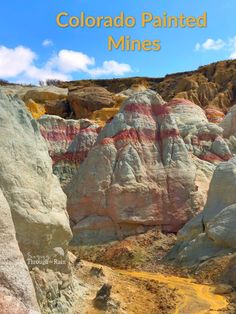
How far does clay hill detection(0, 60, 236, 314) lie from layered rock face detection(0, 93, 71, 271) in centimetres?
3

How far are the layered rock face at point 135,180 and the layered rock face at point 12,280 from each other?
16.0m

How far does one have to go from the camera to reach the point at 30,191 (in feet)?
32.1

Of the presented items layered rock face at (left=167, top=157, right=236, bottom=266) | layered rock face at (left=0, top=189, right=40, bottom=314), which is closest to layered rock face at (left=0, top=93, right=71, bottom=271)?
layered rock face at (left=0, top=189, right=40, bottom=314)

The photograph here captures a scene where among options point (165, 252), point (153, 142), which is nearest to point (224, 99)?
point (153, 142)

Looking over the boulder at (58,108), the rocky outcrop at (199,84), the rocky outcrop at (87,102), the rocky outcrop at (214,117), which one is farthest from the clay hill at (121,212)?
the boulder at (58,108)

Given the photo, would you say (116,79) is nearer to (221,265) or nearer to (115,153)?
(115,153)

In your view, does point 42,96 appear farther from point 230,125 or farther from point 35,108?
point 230,125

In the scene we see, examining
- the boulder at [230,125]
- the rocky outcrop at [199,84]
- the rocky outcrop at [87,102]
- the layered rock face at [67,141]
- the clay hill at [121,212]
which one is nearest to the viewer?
the clay hill at [121,212]

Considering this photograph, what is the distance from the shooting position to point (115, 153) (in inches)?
947

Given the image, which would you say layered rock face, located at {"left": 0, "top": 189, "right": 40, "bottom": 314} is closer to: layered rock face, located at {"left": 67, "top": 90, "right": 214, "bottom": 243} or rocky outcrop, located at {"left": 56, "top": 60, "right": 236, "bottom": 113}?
layered rock face, located at {"left": 67, "top": 90, "right": 214, "bottom": 243}

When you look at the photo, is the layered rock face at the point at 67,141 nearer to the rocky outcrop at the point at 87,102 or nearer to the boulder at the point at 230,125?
the boulder at the point at 230,125

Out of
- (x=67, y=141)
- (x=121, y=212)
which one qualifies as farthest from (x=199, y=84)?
(x=121, y=212)

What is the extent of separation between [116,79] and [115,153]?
52.1m

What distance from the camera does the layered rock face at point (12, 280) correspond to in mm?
5566
